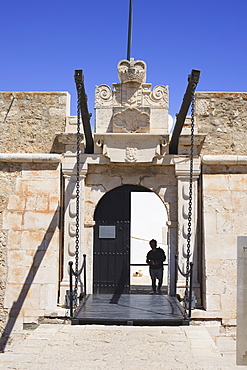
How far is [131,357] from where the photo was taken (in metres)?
5.56

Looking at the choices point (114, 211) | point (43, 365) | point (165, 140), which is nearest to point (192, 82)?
point (165, 140)

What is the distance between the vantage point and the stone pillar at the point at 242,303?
4.20 metres

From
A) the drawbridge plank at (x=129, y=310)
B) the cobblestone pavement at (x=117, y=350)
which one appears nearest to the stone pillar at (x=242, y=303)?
the cobblestone pavement at (x=117, y=350)

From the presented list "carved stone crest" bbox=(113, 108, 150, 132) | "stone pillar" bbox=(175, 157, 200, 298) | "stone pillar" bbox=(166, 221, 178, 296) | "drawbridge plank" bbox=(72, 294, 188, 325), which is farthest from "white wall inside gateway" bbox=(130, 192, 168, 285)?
"carved stone crest" bbox=(113, 108, 150, 132)

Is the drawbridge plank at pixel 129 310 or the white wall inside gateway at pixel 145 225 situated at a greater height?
the white wall inside gateway at pixel 145 225

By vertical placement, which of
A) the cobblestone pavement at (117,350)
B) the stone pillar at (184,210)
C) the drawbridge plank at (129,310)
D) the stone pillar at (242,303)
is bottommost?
the cobblestone pavement at (117,350)

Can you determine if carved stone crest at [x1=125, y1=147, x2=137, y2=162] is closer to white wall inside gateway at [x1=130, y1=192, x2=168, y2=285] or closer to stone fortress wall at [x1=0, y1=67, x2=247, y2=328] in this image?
stone fortress wall at [x1=0, y1=67, x2=247, y2=328]

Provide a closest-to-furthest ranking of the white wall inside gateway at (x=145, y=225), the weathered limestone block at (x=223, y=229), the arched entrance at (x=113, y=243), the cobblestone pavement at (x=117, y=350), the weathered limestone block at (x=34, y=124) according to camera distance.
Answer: the cobblestone pavement at (x=117, y=350) < the weathered limestone block at (x=223, y=229) < the weathered limestone block at (x=34, y=124) < the arched entrance at (x=113, y=243) < the white wall inside gateway at (x=145, y=225)

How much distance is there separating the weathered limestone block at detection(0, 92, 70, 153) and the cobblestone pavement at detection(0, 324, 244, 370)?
9.94 ft

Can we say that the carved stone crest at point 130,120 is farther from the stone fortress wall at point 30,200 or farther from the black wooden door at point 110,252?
the black wooden door at point 110,252

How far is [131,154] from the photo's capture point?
850 cm

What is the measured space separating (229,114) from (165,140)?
1138 mm

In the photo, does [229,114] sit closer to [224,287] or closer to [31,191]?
[224,287]

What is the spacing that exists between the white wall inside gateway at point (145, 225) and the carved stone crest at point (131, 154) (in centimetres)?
896
